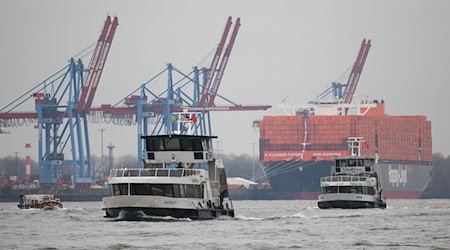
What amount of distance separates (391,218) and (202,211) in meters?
19.8

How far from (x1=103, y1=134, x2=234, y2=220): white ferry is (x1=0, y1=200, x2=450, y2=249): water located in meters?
0.95

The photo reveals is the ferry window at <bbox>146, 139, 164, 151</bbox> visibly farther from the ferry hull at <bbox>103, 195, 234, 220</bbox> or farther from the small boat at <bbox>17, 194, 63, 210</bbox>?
the small boat at <bbox>17, 194, 63, 210</bbox>

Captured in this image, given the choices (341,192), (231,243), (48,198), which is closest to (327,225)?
(231,243)

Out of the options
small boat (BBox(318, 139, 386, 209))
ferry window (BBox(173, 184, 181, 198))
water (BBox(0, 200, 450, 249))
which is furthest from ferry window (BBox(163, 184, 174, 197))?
small boat (BBox(318, 139, 386, 209))

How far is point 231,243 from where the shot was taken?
74.8 meters

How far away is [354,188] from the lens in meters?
129

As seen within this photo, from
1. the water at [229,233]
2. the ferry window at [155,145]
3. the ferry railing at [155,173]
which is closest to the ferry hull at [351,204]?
the water at [229,233]

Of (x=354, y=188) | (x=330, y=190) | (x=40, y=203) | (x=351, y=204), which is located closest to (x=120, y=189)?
(x=351, y=204)

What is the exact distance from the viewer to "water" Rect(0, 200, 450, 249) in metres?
73.6

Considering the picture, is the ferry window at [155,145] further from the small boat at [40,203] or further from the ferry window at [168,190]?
the small boat at [40,203]

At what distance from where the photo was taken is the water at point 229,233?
2899 inches

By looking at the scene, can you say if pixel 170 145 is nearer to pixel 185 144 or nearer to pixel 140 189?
pixel 185 144

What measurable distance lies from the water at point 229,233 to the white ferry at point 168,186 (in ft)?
3.12

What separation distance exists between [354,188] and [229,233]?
1914 inches
